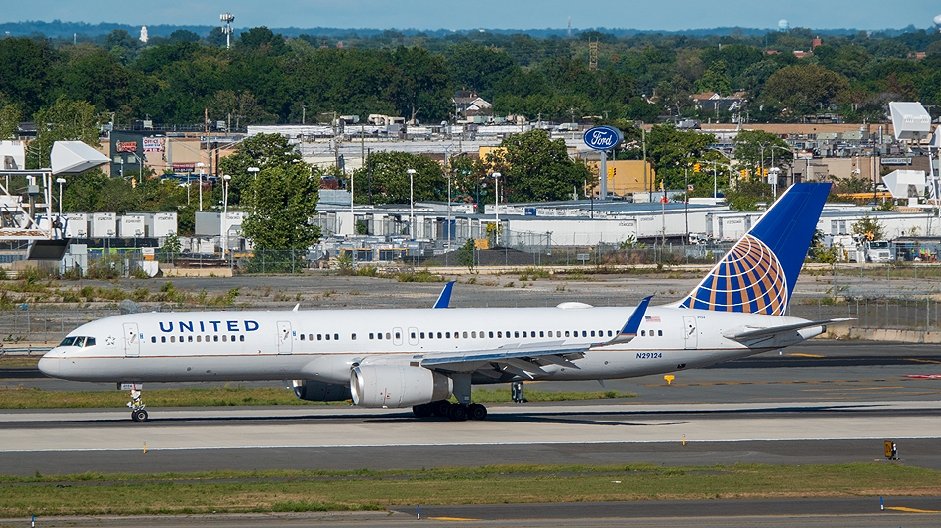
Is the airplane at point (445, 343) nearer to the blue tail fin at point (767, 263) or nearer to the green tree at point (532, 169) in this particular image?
the blue tail fin at point (767, 263)

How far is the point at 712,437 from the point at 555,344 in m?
6.96

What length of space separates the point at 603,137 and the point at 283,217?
47.8 m

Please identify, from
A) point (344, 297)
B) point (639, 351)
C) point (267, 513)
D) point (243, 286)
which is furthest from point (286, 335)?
point (243, 286)

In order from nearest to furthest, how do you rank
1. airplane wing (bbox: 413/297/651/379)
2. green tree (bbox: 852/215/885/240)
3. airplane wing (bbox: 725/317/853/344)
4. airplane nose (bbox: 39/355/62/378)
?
airplane wing (bbox: 413/297/651/379), airplane nose (bbox: 39/355/62/378), airplane wing (bbox: 725/317/853/344), green tree (bbox: 852/215/885/240)

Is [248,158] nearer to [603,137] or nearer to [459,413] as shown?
[603,137]

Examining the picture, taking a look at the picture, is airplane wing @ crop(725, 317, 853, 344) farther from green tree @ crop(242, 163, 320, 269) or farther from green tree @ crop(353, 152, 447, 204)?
green tree @ crop(353, 152, 447, 204)

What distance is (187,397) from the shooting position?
56594 mm

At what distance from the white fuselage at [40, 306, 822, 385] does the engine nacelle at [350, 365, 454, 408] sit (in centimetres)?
144

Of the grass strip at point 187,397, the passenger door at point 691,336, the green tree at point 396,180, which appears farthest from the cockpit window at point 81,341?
the green tree at point 396,180

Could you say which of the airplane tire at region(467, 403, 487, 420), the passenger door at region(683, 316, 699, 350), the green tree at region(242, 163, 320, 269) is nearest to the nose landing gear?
the airplane tire at region(467, 403, 487, 420)

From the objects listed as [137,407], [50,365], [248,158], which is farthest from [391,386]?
[248,158]

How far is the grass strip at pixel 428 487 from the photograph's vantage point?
112 ft

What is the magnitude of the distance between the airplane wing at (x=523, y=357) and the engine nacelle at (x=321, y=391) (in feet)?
9.54

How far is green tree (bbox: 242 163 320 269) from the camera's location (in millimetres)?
125500
